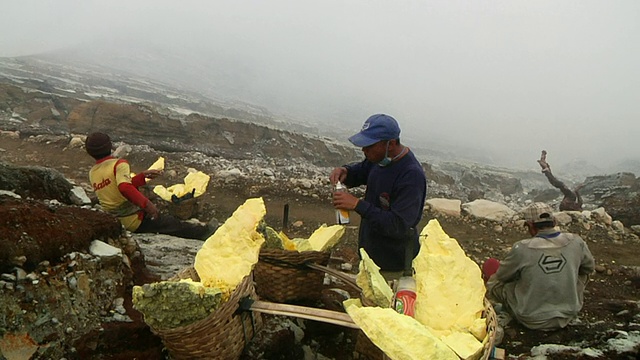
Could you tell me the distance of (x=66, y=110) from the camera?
53.1 ft

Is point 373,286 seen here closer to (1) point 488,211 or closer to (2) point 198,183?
(2) point 198,183

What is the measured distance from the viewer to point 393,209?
9.31 feet

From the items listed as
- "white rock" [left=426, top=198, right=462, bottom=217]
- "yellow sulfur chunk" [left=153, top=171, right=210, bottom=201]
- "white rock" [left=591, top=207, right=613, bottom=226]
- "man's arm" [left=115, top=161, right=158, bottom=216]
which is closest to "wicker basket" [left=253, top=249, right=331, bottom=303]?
"man's arm" [left=115, top=161, right=158, bottom=216]

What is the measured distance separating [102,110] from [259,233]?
14039 millimetres

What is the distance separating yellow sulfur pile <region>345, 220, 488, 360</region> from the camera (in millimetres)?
1445

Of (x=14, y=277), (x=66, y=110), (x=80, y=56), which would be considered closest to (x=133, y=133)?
(x=66, y=110)

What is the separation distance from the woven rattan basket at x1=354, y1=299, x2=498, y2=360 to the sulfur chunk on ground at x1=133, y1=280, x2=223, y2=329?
871mm

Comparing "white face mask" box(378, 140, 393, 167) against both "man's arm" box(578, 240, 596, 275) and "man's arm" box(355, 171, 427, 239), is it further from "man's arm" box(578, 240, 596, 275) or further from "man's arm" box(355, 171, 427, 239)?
"man's arm" box(578, 240, 596, 275)

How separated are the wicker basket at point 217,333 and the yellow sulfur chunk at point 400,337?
75 cm

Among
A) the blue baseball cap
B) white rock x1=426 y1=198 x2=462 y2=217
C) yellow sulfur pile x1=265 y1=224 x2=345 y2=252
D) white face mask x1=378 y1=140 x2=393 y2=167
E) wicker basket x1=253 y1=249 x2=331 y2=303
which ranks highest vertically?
the blue baseball cap

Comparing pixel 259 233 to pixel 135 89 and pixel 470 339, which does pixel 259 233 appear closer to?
pixel 470 339

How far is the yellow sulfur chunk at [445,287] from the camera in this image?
181cm

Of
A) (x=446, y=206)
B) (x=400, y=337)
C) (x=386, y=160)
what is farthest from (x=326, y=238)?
(x=446, y=206)

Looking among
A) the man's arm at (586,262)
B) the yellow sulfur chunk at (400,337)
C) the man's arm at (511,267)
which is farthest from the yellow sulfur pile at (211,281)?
the man's arm at (586,262)
